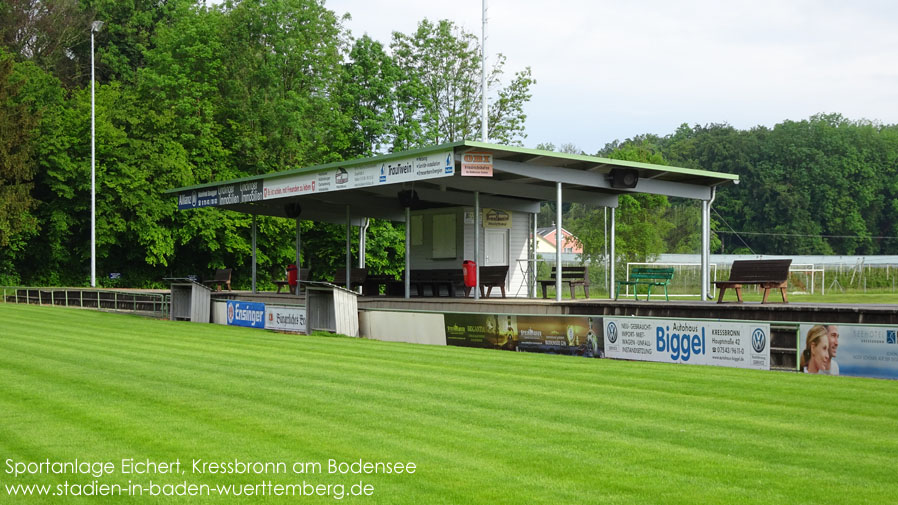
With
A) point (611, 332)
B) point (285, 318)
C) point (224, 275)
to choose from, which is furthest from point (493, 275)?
point (224, 275)

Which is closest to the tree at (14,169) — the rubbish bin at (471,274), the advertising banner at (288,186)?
the advertising banner at (288,186)

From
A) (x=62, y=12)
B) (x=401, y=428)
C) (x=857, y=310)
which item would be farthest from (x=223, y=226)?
(x=401, y=428)

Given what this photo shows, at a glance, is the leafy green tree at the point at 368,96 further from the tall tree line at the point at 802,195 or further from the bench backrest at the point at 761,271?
the tall tree line at the point at 802,195

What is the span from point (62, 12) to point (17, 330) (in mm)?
39170

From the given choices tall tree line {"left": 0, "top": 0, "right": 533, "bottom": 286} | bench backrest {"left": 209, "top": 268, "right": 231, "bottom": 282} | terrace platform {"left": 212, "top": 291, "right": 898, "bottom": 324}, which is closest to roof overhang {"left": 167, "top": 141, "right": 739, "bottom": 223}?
bench backrest {"left": 209, "top": 268, "right": 231, "bottom": 282}

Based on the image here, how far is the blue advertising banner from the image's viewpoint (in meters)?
24.2

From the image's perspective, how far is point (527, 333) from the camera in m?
17.4

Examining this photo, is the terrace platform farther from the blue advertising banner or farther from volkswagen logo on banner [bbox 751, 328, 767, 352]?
the blue advertising banner

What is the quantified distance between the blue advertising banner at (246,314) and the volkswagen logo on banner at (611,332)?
11.0 m

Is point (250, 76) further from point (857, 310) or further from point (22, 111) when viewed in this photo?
point (857, 310)

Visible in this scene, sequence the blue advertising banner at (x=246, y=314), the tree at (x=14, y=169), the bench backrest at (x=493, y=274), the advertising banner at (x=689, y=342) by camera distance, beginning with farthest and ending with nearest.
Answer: the tree at (x=14, y=169) < the blue advertising banner at (x=246, y=314) < the bench backrest at (x=493, y=274) < the advertising banner at (x=689, y=342)

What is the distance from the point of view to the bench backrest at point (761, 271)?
1972cm

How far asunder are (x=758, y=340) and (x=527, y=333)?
4684mm

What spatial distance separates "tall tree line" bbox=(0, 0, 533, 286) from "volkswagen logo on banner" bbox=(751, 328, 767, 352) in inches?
→ 1158
